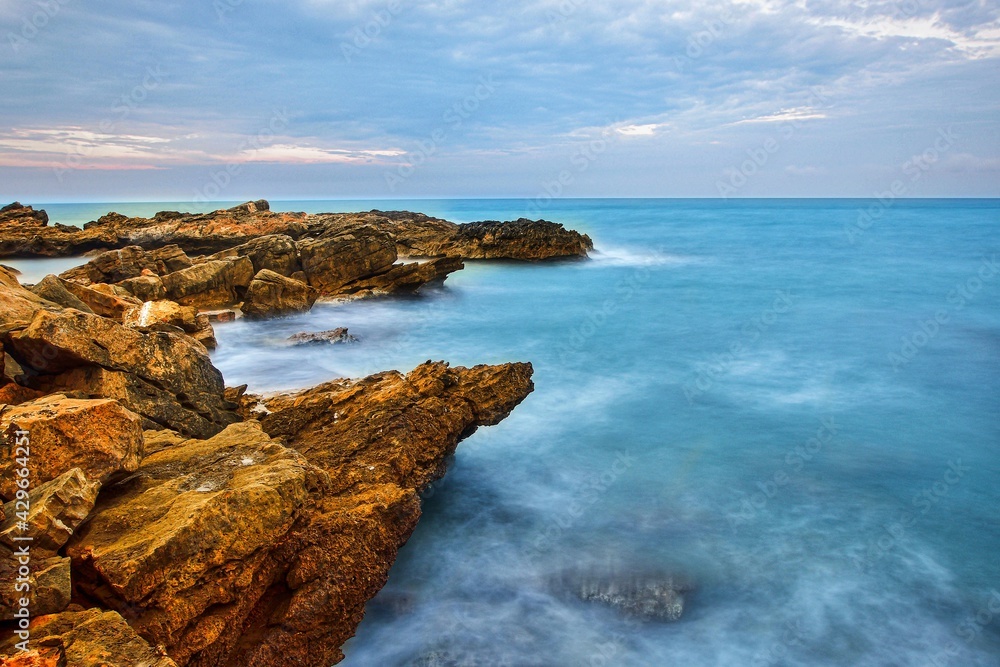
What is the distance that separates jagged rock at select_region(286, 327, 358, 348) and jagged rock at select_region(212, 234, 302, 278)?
21.2 ft

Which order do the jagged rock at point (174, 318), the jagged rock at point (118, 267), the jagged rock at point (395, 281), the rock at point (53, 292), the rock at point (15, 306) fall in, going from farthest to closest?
the jagged rock at point (395, 281)
the jagged rock at point (118, 267)
the jagged rock at point (174, 318)
the rock at point (53, 292)
the rock at point (15, 306)

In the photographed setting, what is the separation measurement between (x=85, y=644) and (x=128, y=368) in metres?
4.67

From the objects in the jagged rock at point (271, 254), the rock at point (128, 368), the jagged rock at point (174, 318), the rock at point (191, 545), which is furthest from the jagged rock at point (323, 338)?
the rock at point (191, 545)

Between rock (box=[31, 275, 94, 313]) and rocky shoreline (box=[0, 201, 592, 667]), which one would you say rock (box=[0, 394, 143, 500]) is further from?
rock (box=[31, 275, 94, 313])

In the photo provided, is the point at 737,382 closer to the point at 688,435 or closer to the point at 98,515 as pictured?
the point at 688,435

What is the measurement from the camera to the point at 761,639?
7625mm

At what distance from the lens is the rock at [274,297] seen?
71.4ft

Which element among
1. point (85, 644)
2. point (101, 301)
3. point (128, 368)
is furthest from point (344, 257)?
point (85, 644)

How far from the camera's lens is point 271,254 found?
992 inches

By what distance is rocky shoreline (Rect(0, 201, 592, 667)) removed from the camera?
4.68 meters

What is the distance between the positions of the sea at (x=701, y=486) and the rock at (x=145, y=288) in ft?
7.78

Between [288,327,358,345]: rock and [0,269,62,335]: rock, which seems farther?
[288,327,358,345]: rock

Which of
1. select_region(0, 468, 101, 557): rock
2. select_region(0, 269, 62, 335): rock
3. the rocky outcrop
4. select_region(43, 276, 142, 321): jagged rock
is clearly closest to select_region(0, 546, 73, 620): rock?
select_region(0, 468, 101, 557): rock

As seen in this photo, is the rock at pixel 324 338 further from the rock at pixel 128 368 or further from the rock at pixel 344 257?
the rock at pixel 128 368
